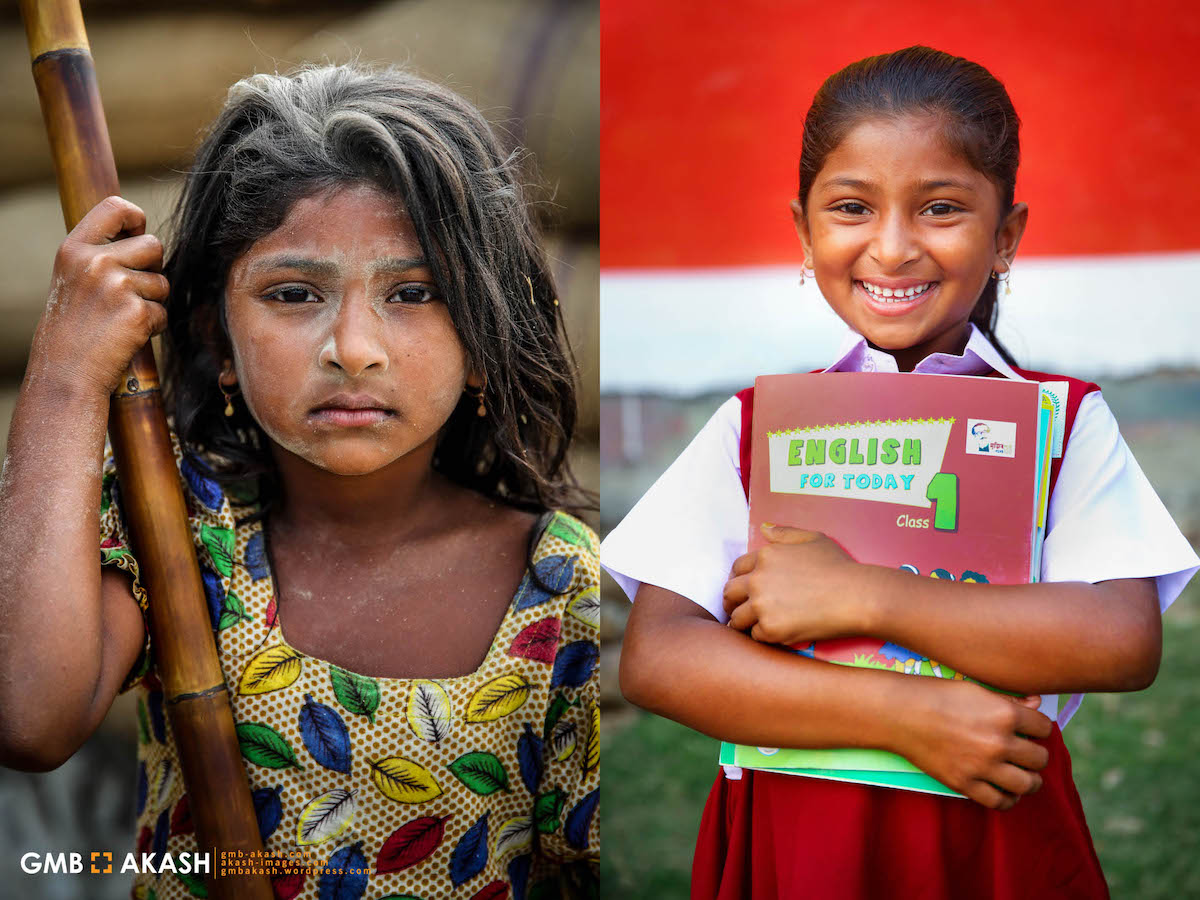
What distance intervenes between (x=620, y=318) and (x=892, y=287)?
627mm

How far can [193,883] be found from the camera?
5.47ft

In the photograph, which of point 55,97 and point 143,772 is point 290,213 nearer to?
point 55,97

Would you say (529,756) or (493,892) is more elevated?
(529,756)

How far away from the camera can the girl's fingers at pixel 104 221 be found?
1524mm

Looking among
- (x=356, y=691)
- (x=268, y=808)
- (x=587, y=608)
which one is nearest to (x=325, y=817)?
(x=268, y=808)

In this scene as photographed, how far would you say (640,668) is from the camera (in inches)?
56.6

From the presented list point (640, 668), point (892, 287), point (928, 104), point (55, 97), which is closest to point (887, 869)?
point (640, 668)

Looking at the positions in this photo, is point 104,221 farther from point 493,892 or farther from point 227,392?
point 493,892

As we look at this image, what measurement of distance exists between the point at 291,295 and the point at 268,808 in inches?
29.2

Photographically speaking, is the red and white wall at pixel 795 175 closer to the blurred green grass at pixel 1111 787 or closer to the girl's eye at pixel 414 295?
the girl's eye at pixel 414 295

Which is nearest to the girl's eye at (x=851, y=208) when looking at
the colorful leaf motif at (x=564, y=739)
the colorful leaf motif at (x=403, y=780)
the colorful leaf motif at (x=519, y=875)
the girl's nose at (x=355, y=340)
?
the girl's nose at (x=355, y=340)

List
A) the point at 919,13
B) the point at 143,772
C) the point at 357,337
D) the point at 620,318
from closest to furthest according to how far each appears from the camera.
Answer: the point at 357,337 → the point at 919,13 → the point at 143,772 → the point at 620,318

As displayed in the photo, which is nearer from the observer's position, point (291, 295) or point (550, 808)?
point (291, 295)

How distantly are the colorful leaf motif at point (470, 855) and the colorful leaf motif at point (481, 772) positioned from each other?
1.8 inches
